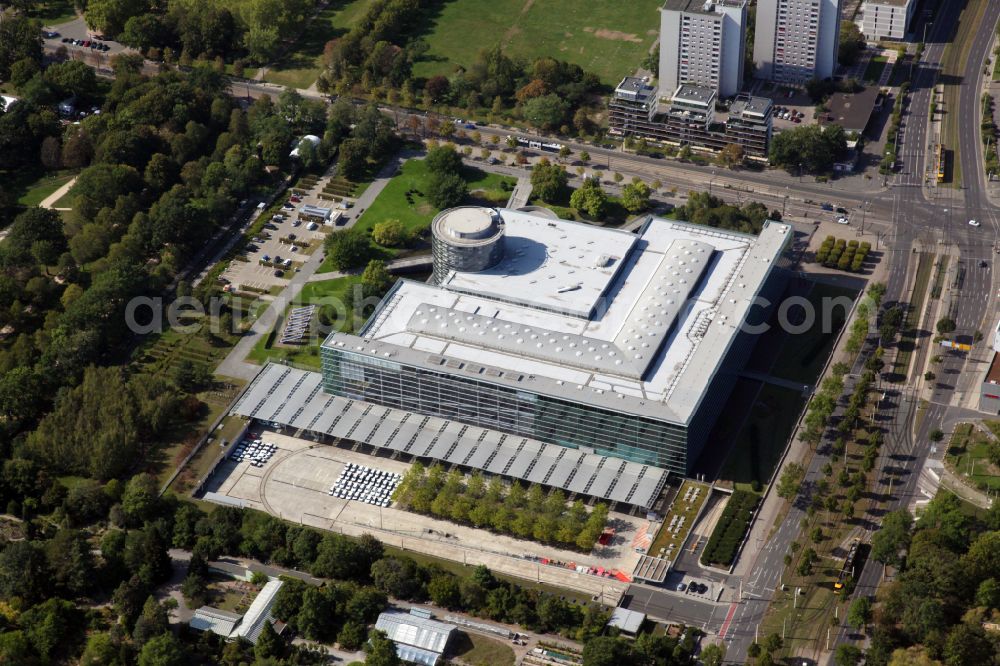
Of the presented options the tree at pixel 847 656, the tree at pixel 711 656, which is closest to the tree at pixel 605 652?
the tree at pixel 711 656

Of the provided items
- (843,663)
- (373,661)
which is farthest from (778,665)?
(373,661)

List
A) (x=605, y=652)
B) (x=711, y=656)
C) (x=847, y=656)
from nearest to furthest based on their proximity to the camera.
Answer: (x=605, y=652) → (x=847, y=656) → (x=711, y=656)

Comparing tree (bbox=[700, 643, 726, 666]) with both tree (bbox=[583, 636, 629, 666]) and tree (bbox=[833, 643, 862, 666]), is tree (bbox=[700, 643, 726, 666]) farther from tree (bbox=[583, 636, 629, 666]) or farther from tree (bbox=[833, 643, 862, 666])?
tree (bbox=[833, 643, 862, 666])

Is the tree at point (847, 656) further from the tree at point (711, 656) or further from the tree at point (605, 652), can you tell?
the tree at point (605, 652)

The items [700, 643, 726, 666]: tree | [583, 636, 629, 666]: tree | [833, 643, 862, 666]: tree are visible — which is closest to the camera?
[583, 636, 629, 666]: tree

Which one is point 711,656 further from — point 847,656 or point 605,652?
point 847,656

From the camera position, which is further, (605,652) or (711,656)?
(711,656)

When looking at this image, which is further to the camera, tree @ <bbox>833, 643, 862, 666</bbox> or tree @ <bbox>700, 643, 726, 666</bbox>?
tree @ <bbox>700, 643, 726, 666</bbox>

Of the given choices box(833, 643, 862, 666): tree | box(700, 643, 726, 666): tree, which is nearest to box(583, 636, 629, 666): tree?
box(700, 643, 726, 666): tree

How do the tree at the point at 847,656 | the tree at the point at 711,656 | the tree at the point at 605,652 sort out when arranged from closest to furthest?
the tree at the point at 605,652
the tree at the point at 847,656
the tree at the point at 711,656

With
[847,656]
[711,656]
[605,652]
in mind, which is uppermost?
[605,652]

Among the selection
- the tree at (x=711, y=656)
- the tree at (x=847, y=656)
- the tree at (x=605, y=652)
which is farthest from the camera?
the tree at (x=711, y=656)

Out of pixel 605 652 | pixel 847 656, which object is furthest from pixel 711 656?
pixel 847 656

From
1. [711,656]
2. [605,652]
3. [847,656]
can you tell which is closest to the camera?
[605,652]
